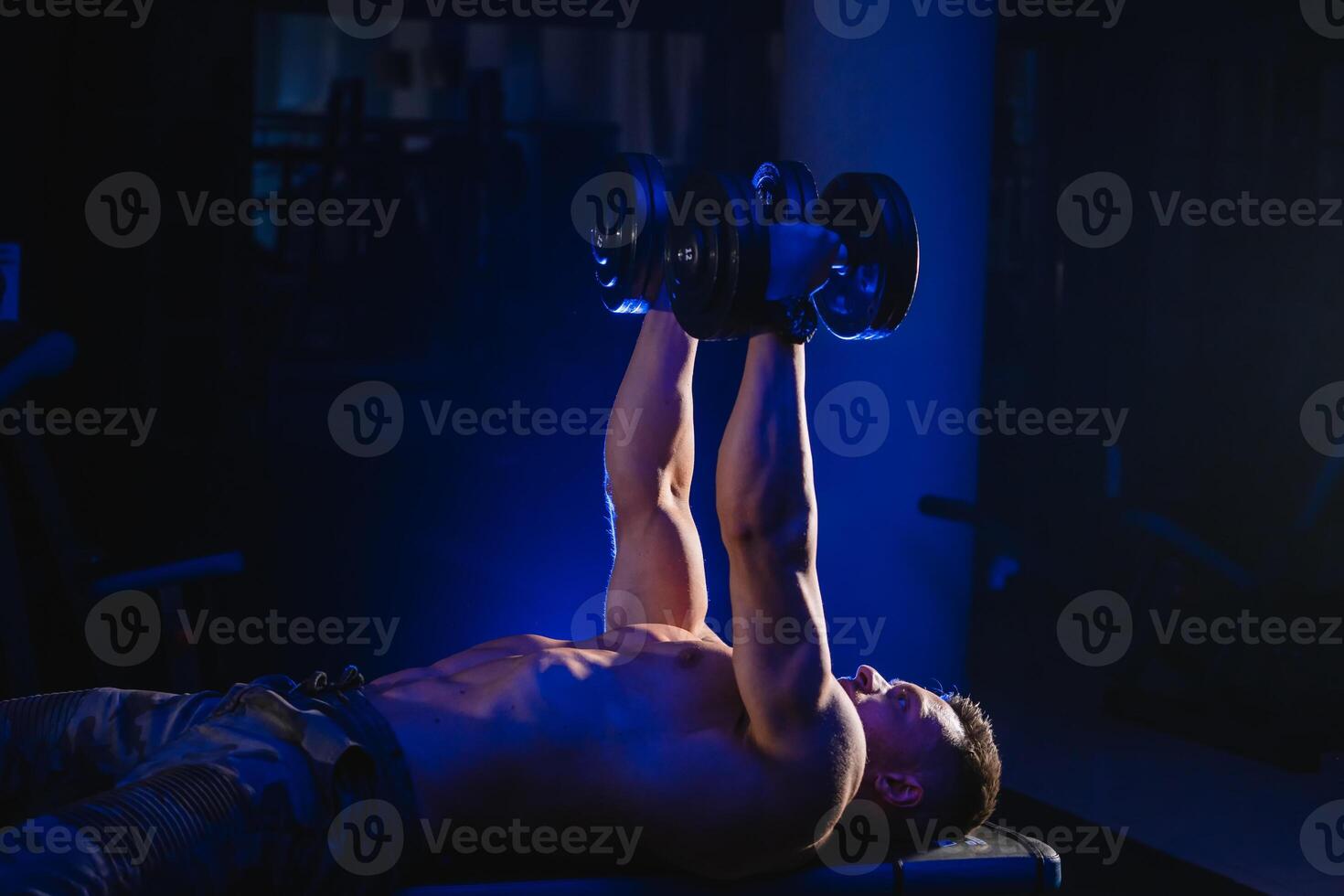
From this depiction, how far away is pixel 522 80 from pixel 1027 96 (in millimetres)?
2073

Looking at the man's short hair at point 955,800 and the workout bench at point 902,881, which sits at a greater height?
the man's short hair at point 955,800

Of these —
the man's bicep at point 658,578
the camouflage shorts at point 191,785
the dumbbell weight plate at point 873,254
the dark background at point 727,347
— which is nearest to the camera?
the camouflage shorts at point 191,785

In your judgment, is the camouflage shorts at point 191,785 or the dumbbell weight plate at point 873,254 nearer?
the camouflage shorts at point 191,785

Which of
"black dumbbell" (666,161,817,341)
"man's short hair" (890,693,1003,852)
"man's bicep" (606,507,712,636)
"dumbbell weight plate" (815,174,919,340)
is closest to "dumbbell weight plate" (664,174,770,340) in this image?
Result: "black dumbbell" (666,161,817,341)

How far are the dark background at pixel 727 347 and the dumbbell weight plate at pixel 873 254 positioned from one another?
5.06 feet

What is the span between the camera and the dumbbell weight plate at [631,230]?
2.03 metres

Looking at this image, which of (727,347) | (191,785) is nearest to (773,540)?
(191,785)

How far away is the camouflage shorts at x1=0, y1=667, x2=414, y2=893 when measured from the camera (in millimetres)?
1529

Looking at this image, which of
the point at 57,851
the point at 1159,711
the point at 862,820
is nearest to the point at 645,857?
the point at 862,820

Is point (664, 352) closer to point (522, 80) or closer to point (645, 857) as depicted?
point (645, 857)

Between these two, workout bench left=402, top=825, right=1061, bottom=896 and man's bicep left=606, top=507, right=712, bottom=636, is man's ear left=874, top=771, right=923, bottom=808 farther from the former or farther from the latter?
man's bicep left=606, top=507, right=712, bottom=636

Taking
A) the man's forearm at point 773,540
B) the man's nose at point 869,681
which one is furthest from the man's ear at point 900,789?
the man's forearm at point 773,540

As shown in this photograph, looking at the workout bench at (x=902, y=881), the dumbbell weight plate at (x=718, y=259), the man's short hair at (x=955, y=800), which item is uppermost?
the dumbbell weight plate at (x=718, y=259)

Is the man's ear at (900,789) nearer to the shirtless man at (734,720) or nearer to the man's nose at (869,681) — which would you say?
the shirtless man at (734,720)
